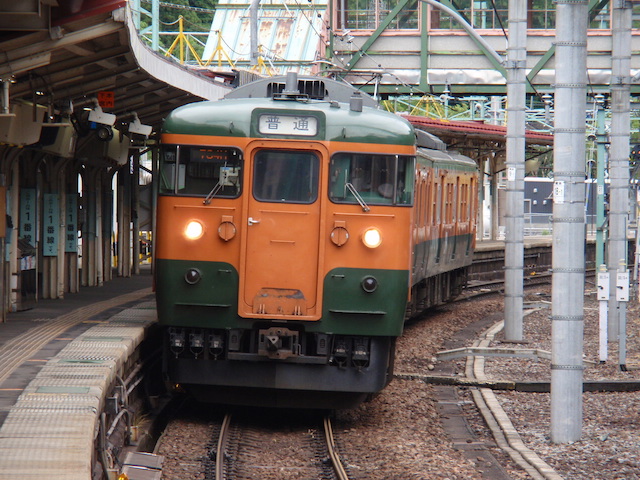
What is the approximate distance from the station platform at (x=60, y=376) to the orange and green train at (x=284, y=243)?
788 mm

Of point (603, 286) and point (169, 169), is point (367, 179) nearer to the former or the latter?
point (169, 169)

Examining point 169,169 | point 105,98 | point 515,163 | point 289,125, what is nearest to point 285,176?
point 289,125

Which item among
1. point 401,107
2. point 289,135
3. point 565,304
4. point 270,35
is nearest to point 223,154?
point 289,135

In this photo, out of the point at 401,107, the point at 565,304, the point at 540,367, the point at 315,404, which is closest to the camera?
the point at 565,304

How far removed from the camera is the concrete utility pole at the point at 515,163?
14.8 m

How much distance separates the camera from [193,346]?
9445 millimetres

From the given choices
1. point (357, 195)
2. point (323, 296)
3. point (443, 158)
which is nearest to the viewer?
point (323, 296)

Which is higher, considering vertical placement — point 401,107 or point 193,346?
point 401,107

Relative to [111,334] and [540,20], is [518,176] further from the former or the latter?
[540,20]

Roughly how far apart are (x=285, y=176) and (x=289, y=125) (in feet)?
1.43

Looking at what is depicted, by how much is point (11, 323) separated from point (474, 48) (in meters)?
14.2

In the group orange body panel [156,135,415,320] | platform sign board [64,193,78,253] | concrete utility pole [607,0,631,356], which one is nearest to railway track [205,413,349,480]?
orange body panel [156,135,415,320]

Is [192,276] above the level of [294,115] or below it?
below

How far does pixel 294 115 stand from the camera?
9.43 m
